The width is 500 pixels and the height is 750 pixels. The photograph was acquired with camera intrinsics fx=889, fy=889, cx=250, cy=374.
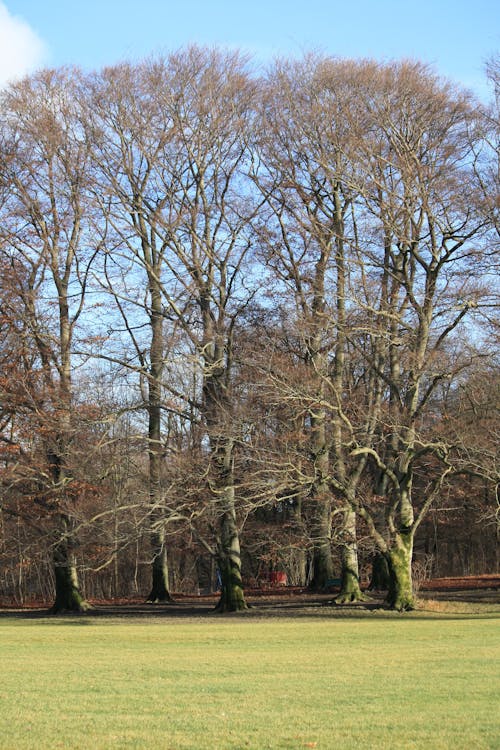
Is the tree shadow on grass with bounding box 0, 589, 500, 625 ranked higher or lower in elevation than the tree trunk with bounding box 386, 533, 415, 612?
lower

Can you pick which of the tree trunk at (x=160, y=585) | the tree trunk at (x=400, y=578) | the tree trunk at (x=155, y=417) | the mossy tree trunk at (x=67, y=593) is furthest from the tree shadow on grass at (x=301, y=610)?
the tree trunk at (x=155, y=417)

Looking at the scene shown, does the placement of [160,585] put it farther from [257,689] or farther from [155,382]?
[257,689]

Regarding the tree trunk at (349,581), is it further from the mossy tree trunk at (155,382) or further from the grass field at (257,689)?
the grass field at (257,689)

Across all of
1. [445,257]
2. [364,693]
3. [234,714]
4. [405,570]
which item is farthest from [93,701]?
[445,257]

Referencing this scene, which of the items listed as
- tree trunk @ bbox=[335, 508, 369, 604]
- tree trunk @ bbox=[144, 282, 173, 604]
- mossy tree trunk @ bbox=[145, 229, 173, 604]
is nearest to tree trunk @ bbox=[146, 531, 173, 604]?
tree trunk @ bbox=[144, 282, 173, 604]

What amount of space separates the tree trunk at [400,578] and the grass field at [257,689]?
4.86m

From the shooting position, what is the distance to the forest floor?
2697cm

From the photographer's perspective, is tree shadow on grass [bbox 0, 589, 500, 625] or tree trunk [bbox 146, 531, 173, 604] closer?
tree shadow on grass [bbox 0, 589, 500, 625]

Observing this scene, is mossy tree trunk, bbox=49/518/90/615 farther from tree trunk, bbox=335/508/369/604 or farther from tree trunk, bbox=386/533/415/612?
tree trunk, bbox=386/533/415/612

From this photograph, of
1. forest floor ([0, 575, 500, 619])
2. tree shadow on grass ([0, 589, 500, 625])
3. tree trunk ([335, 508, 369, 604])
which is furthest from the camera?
tree trunk ([335, 508, 369, 604])

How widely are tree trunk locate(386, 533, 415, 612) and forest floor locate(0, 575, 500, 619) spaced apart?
49 centimetres

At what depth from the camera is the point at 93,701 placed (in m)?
10.3

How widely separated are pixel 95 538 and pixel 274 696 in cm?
1856

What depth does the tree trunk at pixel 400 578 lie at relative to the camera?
25.9 m
